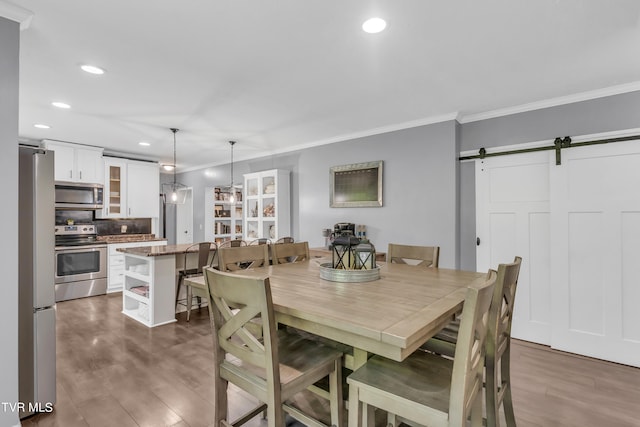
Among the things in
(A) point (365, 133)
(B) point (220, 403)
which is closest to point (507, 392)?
(B) point (220, 403)

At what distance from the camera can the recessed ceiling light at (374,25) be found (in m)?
1.91

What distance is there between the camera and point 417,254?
8.48ft

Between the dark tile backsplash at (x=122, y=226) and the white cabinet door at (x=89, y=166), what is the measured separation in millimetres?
857

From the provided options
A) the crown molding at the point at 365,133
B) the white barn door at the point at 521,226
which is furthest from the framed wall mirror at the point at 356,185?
the white barn door at the point at 521,226

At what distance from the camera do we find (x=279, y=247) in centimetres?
269

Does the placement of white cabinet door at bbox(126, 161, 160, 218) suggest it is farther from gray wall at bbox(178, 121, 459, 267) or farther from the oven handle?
gray wall at bbox(178, 121, 459, 267)

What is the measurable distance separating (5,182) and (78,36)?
1058 millimetres

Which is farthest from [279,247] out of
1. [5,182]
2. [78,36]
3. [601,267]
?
[601,267]

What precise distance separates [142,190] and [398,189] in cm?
478

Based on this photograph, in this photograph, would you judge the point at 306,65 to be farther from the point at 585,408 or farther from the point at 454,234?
A: the point at 585,408

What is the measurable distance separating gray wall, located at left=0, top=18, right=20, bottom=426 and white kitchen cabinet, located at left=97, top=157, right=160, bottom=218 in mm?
4211

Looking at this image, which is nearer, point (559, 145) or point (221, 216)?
point (559, 145)

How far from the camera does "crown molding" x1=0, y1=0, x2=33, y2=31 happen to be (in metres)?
1.76

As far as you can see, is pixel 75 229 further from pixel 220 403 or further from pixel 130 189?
pixel 220 403
